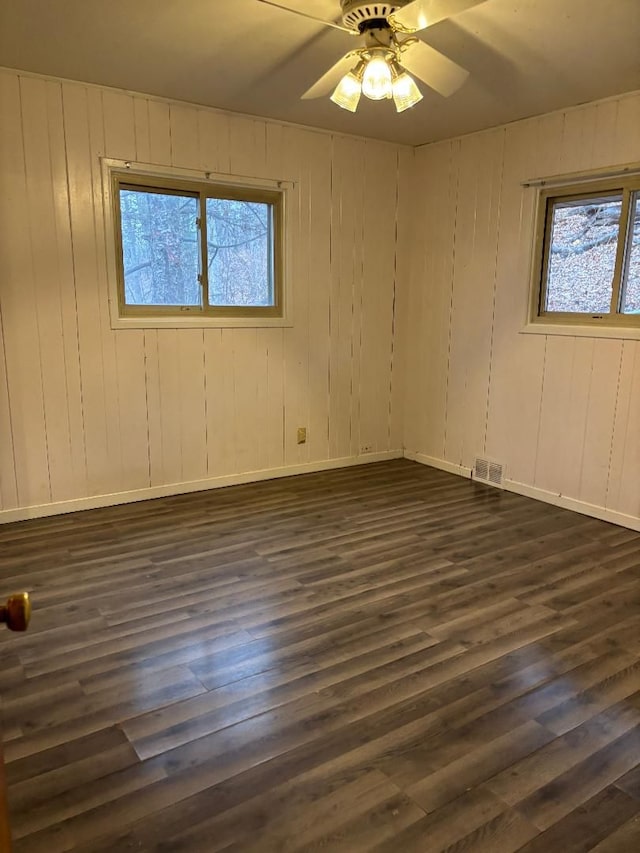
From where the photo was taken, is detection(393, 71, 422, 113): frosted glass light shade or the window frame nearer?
detection(393, 71, 422, 113): frosted glass light shade

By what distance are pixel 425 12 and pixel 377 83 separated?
32 cm

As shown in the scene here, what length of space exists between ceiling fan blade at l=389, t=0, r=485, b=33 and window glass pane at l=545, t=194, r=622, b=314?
2.02m

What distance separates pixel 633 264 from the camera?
3.61 metres

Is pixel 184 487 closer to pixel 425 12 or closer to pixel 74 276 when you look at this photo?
pixel 74 276

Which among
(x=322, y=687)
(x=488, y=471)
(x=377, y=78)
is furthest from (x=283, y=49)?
(x=488, y=471)

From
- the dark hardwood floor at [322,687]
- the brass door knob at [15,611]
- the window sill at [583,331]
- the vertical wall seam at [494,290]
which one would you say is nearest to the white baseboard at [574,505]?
the dark hardwood floor at [322,687]

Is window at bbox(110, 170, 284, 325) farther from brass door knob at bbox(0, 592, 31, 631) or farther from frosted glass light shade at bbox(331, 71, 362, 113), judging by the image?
brass door knob at bbox(0, 592, 31, 631)

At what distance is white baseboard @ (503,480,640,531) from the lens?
370 centimetres

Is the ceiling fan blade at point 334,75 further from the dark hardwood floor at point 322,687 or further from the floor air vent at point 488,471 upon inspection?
the floor air vent at point 488,471

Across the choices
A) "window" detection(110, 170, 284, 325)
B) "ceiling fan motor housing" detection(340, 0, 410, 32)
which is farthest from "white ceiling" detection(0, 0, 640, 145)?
"window" detection(110, 170, 284, 325)

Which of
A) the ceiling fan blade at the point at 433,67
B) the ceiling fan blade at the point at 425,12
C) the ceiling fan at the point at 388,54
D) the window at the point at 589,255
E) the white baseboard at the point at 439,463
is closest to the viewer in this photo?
the ceiling fan blade at the point at 425,12

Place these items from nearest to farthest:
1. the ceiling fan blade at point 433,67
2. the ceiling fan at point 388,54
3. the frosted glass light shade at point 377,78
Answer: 1. the ceiling fan at point 388,54
2. the frosted glass light shade at point 377,78
3. the ceiling fan blade at point 433,67

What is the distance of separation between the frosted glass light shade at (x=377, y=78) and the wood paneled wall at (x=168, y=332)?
1847 millimetres

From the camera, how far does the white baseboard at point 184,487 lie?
374 centimetres
